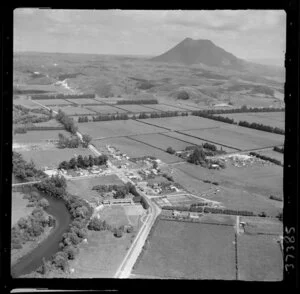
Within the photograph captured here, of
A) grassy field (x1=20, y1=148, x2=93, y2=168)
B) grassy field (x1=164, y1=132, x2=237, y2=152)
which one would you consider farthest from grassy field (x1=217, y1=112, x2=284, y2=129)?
grassy field (x1=20, y1=148, x2=93, y2=168)

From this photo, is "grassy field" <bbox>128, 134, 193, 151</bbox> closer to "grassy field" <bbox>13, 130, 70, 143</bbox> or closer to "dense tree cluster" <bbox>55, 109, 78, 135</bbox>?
"dense tree cluster" <bbox>55, 109, 78, 135</bbox>

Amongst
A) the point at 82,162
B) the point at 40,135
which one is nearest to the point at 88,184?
the point at 82,162

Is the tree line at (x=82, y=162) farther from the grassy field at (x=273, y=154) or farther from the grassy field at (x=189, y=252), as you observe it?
the grassy field at (x=273, y=154)

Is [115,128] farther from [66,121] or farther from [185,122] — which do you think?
[185,122]

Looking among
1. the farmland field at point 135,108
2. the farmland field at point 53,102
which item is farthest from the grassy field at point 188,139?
the farmland field at point 53,102

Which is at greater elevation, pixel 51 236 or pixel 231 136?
pixel 231 136
